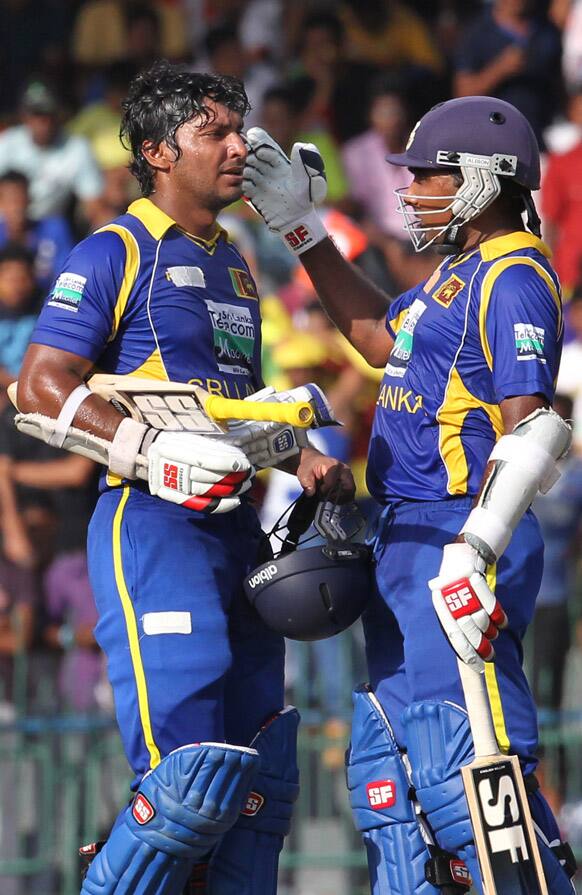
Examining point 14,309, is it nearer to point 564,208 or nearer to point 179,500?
point 564,208

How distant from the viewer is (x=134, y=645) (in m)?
5.04

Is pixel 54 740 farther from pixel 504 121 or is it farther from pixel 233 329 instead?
pixel 504 121

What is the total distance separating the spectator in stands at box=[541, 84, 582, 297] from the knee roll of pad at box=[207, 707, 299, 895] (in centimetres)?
582

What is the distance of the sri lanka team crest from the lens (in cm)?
524

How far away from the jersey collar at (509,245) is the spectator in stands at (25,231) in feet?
19.0

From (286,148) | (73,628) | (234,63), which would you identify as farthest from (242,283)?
(234,63)

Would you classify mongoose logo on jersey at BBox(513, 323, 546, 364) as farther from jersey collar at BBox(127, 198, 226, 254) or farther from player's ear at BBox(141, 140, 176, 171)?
player's ear at BBox(141, 140, 176, 171)

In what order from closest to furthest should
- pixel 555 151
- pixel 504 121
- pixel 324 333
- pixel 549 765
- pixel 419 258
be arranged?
pixel 504 121 → pixel 549 765 → pixel 324 333 → pixel 419 258 → pixel 555 151

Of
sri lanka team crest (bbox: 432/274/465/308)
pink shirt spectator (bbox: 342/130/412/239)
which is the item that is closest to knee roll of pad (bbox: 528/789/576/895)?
sri lanka team crest (bbox: 432/274/465/308)

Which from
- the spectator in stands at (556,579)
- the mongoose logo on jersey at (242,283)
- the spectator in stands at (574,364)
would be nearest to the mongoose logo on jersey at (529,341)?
the mongoose logo on jersey at (242,283)

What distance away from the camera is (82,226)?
11.4 m

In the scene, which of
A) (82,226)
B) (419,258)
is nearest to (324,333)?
(419,258)

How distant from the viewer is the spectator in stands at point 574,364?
9.21 m

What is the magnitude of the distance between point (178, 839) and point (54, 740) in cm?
344
